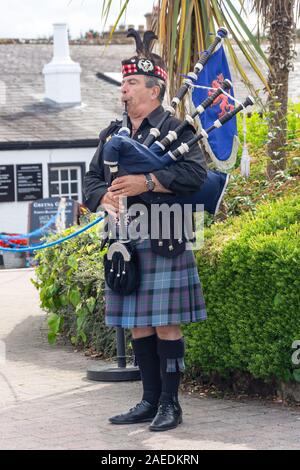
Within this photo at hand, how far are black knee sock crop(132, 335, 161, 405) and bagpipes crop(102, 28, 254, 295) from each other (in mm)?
343

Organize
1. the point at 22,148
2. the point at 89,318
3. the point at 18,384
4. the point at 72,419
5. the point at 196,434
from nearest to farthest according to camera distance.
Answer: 1. the point at 196,434
2. the point at 72,419
3. the point at 18,384
4. the point at 89,318
5. the point at 22,148

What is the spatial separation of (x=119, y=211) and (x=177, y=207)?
1.08 ft

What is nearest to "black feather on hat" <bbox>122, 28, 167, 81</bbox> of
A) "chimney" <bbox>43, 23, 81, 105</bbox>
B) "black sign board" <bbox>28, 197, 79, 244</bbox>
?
"black sign board" <bbox>28, 197, 79, 244</bbox>

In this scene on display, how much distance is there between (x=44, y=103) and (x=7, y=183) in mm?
3947

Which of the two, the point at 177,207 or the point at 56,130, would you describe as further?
the point at 56,130

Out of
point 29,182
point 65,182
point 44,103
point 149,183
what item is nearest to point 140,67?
point 149,183

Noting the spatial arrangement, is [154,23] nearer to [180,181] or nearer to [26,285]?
[180,181]

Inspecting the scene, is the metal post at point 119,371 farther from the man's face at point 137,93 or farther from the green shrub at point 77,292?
the man's face at point 137,93

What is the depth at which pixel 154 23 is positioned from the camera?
369 inches

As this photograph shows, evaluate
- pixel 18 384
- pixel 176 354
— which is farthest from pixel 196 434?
pixel 18 384

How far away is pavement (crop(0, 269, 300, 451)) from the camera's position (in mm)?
5719

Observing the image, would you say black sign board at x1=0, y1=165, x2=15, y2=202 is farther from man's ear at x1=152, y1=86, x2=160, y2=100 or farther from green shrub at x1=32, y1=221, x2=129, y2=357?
man's ear at x1=152, y1=86, x2=160, y2=100

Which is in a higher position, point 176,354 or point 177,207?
point 177,207

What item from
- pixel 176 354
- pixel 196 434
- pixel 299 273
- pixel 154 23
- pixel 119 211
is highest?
pixel 154 23
